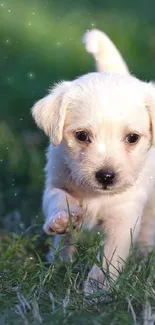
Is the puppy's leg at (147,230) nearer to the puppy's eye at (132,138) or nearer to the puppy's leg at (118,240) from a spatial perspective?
the puppy's leg at (118,240)

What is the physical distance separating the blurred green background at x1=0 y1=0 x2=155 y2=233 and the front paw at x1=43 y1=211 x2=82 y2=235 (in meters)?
1.17

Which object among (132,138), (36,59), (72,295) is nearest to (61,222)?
(132,138)

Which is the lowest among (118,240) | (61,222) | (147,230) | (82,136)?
(147,230)

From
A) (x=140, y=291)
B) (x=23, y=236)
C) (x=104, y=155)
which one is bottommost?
(x=23, y=236)

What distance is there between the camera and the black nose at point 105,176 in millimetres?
4773

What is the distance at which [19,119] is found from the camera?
27.6 feet

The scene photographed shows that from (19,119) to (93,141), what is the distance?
357 centimetres

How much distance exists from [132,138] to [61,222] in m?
0.63

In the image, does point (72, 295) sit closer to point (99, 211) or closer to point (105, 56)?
point (99, 211)

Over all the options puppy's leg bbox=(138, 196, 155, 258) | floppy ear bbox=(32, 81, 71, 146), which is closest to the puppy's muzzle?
floppy ear bbox=(32, 81, 71, 146)

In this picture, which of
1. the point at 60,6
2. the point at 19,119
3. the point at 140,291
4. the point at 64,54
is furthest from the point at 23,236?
the point at 60,6

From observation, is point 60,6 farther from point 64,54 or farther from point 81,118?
point 81,118

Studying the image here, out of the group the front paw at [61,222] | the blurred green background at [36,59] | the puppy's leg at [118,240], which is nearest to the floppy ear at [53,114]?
the front paw at [61,222]

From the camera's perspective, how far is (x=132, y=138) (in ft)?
16.3
